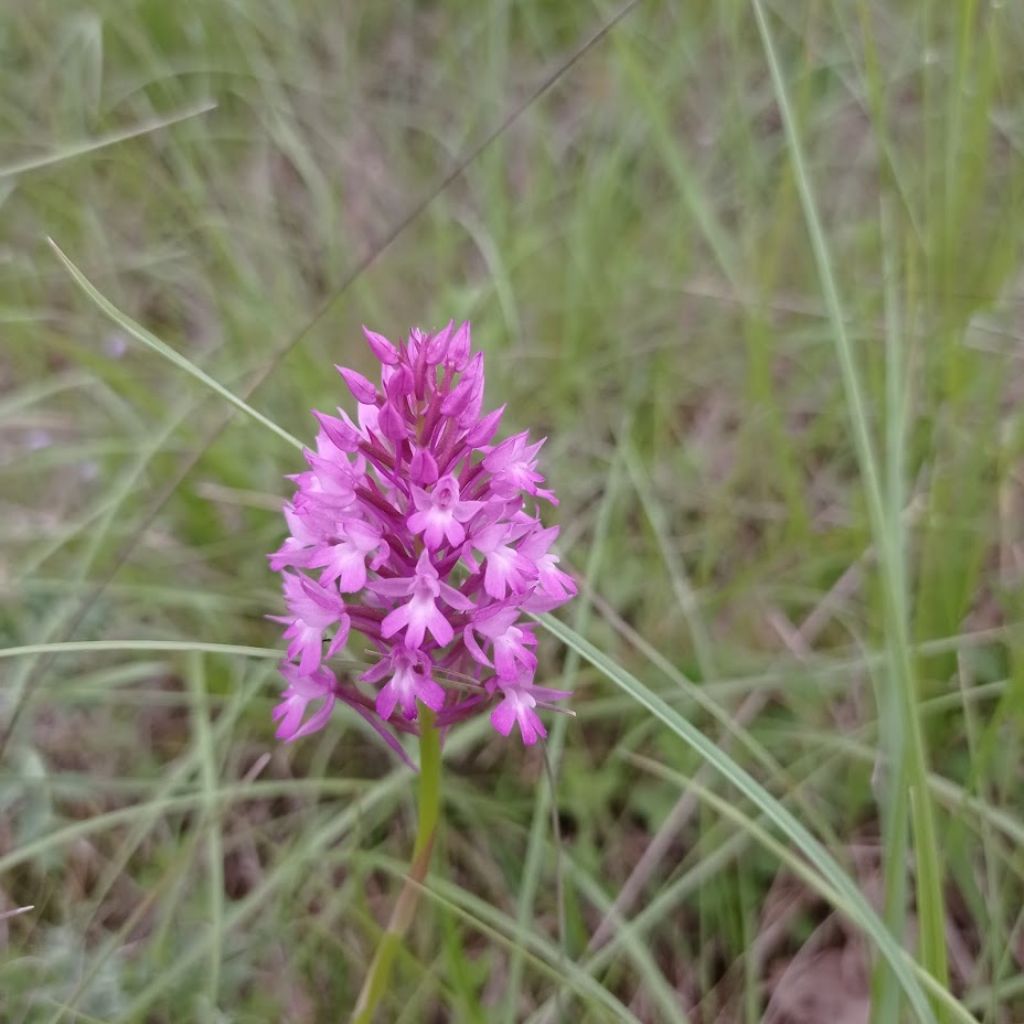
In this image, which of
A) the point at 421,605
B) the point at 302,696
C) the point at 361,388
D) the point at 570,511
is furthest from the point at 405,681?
the point at 570,511

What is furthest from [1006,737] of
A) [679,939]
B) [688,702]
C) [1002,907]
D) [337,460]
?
[337,460]

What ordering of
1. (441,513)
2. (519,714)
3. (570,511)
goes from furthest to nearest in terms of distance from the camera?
(570,511) < (519,714) < (441,513)

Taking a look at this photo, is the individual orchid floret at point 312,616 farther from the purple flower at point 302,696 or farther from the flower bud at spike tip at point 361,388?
the flower bud at spike tip at point 361,388

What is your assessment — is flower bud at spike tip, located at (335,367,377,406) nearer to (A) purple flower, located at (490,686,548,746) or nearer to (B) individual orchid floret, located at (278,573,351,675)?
(B) individual orchid floret, located at (278,573,351,675)

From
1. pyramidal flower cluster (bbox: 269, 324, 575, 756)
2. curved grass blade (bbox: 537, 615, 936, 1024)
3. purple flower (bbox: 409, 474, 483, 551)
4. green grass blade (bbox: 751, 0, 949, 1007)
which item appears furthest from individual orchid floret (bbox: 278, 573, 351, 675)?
green grass blade (bbox: 751, 0, 949, 1007)

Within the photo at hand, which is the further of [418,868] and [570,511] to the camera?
[570,511]

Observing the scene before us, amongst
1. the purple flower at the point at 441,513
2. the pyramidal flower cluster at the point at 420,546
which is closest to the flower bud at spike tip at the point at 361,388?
the pyramidal flower cluster at the point at 420,546

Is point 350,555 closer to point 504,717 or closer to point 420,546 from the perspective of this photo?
point 420,546
